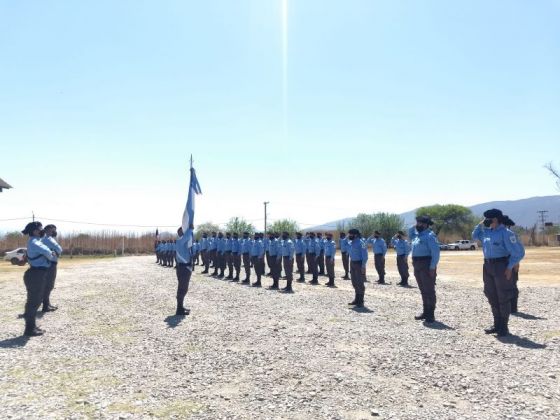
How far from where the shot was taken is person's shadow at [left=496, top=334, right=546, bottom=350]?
6.55m

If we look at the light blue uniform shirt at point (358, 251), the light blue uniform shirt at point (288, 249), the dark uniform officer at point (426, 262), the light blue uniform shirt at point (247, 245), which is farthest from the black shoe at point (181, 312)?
the light blue uniform shirt at point (247, 245)

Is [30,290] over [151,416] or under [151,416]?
over

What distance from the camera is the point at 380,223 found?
65.8m

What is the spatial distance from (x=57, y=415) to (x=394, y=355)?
166 inches

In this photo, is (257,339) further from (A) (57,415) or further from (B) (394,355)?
(A) (57,415)

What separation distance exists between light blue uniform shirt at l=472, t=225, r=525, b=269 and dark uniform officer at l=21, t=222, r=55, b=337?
7.86 metres

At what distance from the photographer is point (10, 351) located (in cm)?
681

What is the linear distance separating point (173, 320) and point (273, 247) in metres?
7.26

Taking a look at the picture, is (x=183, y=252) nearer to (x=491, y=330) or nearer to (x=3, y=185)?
(x=491, y=330)

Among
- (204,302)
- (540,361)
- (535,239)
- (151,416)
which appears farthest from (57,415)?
(535,239)

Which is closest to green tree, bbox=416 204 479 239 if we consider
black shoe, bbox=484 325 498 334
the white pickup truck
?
the white pickup truck

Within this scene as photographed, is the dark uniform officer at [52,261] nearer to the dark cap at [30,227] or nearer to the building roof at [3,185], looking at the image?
the dark cap at [30,227]

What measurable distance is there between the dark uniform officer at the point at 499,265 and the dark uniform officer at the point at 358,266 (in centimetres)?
316

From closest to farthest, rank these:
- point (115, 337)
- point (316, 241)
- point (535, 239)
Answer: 1. point (115, 337)
2. point (316, 241)
3. point (535, 239)
